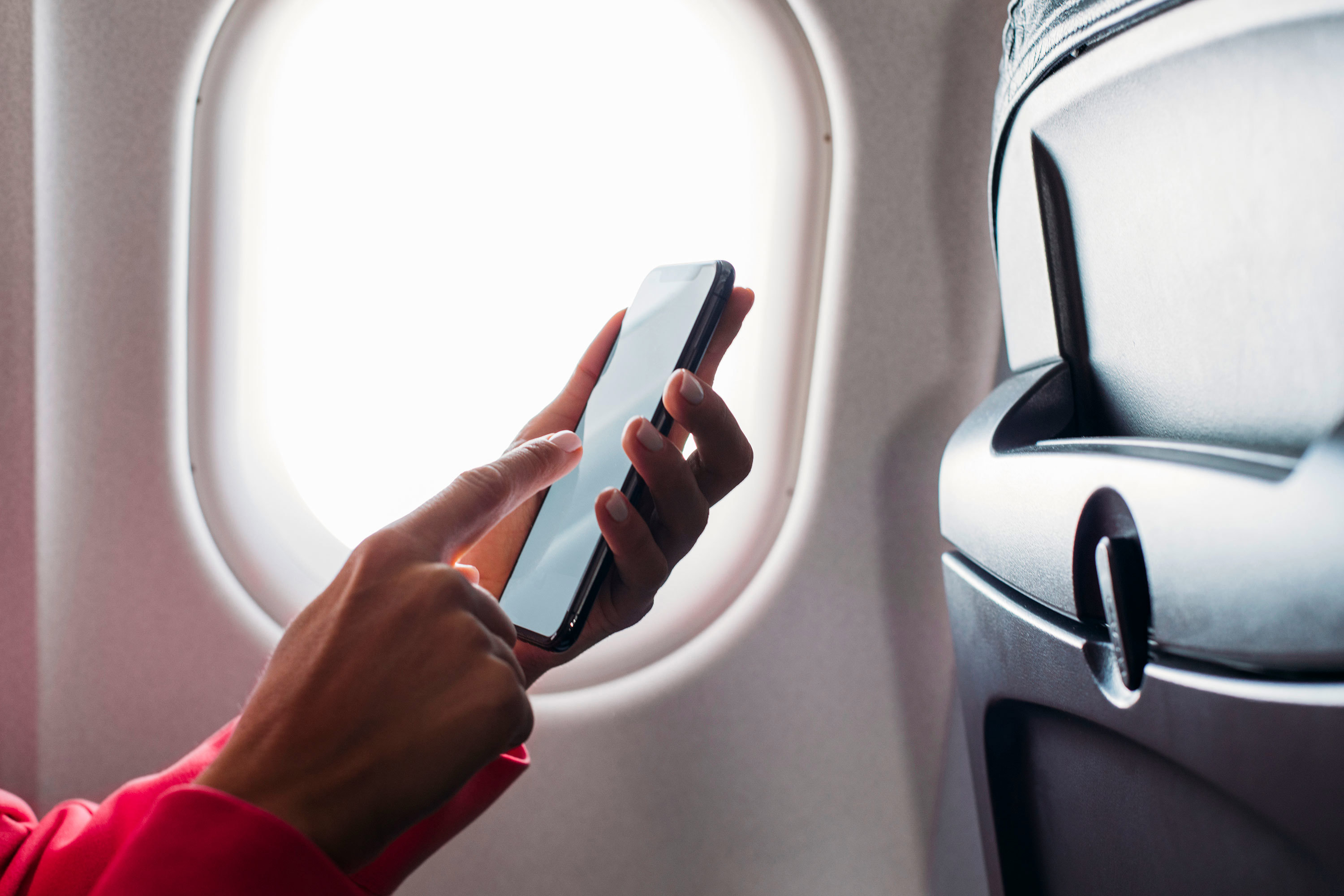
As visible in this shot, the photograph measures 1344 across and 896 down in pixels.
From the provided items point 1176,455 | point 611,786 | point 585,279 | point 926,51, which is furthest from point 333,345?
point 1176,455

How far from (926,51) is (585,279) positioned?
0.43 m

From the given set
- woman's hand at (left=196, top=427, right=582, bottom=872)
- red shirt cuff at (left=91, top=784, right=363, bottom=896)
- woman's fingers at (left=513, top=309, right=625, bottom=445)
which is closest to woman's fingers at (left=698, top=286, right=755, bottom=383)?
woman's fingers at (left=513, top=309, right=625, bottom=445)

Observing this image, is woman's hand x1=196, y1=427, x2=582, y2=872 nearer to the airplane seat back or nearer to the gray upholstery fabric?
the airplane seat back

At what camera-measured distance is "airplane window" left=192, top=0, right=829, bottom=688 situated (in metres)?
0.83

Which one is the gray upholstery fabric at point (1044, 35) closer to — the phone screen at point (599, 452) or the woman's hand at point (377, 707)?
the phone screen at point (599, 452)

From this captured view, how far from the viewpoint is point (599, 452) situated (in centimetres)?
65

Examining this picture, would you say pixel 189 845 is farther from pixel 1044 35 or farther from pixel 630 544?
pixel 1044 35

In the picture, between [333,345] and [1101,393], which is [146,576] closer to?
[333,345]

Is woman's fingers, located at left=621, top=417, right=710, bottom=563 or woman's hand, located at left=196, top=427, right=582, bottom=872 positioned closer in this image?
woman's hand, located at left=196, top=427, right=582, bottom=872

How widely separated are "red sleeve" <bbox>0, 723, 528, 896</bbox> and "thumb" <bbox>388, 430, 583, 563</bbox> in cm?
14

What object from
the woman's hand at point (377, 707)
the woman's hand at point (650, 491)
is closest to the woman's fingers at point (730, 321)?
the woman's hand at point (650, 491)

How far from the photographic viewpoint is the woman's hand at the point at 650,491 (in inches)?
23.0

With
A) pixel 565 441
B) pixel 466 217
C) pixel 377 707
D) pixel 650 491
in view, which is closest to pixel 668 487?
pixel 650 491

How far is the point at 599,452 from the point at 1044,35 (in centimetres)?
41
